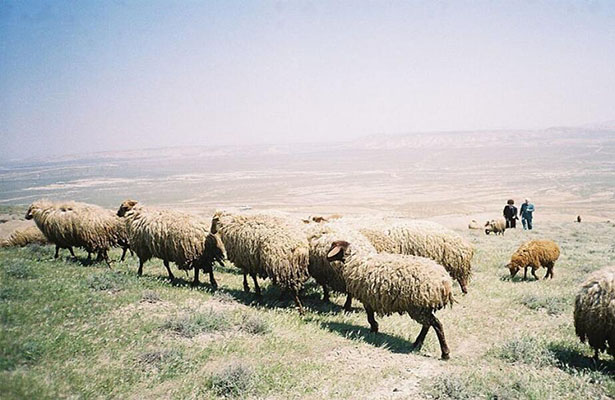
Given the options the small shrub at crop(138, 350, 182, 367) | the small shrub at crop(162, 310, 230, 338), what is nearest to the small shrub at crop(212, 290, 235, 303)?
the small shrub at crop(162, 310, 230, 338)

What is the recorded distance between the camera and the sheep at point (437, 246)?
10359mm

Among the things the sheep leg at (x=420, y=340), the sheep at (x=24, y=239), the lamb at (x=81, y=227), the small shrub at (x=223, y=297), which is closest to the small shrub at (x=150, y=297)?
the small shrub at (x=223, y=297)

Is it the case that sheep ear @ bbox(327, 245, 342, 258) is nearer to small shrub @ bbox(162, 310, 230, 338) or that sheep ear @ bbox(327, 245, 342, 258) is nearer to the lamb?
small shrub @ bbox(162, 310, 230, 338)

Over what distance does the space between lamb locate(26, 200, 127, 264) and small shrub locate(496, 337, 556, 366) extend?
10.9 metres

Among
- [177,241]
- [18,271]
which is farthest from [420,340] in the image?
[18,271]

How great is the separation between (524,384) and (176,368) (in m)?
4.96

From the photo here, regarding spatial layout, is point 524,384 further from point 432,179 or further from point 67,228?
point 432,179

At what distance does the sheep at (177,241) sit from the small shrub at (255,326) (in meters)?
3.07

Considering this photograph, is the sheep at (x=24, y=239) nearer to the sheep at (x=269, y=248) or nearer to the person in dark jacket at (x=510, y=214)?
the sheep at (x=269, y=248)

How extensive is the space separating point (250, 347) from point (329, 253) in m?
2.82

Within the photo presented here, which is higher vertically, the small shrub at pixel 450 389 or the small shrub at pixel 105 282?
the small shrub at pixel 105 282

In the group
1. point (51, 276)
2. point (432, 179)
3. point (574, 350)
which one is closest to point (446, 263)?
point (574, 350)

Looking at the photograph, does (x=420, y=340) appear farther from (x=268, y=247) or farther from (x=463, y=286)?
(x=463, y=286)

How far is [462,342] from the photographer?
7707 millimetres
